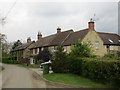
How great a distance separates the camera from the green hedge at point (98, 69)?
11028 millimetres

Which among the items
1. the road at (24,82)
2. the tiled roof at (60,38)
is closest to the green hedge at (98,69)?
the road at (24,82)

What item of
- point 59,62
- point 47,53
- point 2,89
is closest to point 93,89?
point 2,89

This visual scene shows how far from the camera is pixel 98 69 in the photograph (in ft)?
42.3

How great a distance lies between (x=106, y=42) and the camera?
38062 mm

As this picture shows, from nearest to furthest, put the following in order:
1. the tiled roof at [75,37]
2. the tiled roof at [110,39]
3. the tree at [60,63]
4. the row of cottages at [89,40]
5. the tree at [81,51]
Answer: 1. the tree at [60,63]
2. the tree at [81,51]
3. the tiled roof at [75,37]
4. the row of cottages at [89,40]
5. the tiled roof at [110,39]

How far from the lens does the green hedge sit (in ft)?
36.2

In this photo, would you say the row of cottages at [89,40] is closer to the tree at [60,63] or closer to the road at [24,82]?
the tree at [60,63]

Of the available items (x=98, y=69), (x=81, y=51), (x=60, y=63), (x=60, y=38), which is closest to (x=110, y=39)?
(x=60, y=38)

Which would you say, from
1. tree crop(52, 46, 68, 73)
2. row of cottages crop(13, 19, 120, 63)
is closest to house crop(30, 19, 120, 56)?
row of cottages crop(13, 19, 120, 63)

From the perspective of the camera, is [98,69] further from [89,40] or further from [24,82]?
[89,40]

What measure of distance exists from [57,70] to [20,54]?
130 ft

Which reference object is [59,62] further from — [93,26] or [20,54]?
[20,54]

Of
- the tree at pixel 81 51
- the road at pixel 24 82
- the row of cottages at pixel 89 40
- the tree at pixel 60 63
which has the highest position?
the row of cottages at pixel 89 40

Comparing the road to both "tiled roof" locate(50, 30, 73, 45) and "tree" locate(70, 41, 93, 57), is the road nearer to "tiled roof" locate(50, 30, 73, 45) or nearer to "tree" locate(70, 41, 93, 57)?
"tree" locate(70, 41, 93, 57)
